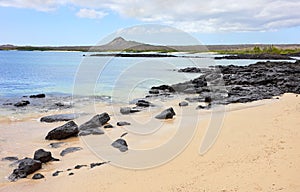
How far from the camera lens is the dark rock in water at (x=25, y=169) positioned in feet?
27.3

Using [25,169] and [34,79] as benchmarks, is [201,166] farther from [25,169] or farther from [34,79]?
[34,79]

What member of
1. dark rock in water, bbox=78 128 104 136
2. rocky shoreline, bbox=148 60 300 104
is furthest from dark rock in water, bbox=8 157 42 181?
rocky shoreline, bbox=148 60 300 104

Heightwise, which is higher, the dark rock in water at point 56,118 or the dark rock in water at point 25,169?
the dark rock in water at point 25,169

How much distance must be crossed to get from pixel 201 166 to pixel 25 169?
14.7 ft

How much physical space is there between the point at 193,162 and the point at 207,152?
0.91 metres

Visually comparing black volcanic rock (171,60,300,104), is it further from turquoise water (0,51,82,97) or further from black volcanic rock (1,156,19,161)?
black volcanic rock (1,156,19,161)

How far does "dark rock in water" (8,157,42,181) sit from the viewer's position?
832 cm

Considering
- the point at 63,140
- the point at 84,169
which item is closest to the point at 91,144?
the point at 63,140

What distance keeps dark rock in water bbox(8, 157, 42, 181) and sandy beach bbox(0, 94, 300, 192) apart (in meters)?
0.24

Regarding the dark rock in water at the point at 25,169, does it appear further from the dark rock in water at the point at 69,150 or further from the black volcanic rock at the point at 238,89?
the black volcanic rock at the point at 238,89

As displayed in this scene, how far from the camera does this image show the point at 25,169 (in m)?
8.47

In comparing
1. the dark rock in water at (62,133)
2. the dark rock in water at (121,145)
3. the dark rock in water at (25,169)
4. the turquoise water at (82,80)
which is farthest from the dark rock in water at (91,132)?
the turquoise water at (82,80)

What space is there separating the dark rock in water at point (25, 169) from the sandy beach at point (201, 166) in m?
0.24

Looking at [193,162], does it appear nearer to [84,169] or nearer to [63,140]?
[84,169]
